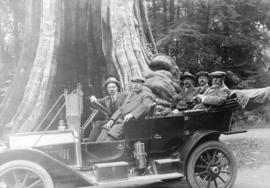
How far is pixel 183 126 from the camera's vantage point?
5.53 m

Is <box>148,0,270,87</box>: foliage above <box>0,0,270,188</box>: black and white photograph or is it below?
above

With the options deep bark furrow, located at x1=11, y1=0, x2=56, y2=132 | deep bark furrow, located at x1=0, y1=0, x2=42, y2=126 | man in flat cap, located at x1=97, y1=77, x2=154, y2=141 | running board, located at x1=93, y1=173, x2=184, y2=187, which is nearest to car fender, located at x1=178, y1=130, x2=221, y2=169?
running board, located at x1=93, y1=173, x2=184, y2=187

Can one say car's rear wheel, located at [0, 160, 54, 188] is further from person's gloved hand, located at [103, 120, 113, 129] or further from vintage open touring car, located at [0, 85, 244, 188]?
person's gloved hand, located at [103, 120, 113, 129]

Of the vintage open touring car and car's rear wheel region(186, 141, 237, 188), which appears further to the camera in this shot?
car's rear wheel region(186, 141, 237, 188)

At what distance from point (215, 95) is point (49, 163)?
2.61 metres

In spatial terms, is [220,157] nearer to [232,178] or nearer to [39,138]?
[232,178]

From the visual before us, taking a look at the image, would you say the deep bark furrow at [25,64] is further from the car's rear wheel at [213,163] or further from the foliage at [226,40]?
the foliage at [226,40]

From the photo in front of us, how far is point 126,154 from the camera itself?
5367mm

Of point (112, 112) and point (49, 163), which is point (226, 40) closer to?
point (112, 112)

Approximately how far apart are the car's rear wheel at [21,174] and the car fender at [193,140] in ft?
6.19

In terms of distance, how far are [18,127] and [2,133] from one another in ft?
1.09

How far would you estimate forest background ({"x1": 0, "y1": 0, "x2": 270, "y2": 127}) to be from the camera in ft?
45.7

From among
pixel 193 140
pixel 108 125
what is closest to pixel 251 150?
pixel 193 140

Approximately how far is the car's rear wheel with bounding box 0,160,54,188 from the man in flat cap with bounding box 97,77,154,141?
1.35 meters
